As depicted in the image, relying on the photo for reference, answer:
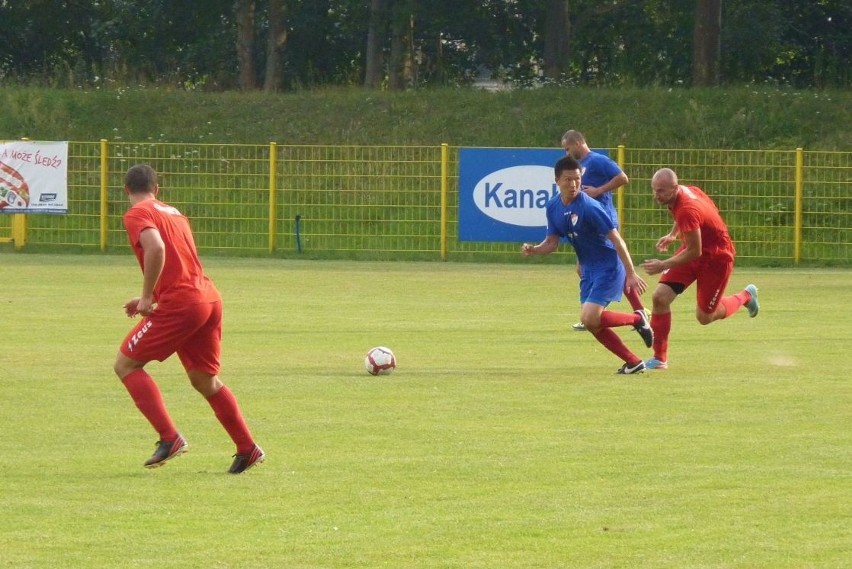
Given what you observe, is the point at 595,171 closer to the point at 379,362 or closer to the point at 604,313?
the point at 604,313

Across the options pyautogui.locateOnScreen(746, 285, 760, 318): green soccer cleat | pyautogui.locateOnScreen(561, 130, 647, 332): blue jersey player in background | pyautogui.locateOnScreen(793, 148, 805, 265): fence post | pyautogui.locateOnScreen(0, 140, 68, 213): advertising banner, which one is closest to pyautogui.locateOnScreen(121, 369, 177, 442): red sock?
pyautogui.locateOnScreen(746, 285, 760, 318): green soccer cleat

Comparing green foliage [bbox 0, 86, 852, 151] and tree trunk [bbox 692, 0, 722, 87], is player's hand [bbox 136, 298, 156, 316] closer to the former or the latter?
green foliage [bbox 0, 86, 852, 151]

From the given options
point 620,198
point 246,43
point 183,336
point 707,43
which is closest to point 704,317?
point 183,336

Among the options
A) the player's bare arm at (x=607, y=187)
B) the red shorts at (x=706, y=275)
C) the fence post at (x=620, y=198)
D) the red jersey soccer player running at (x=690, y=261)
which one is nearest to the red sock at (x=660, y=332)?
the red jersey soccer player running at (x=690, y=261)

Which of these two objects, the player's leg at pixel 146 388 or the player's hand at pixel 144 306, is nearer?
the player's hand at pixel 144 306

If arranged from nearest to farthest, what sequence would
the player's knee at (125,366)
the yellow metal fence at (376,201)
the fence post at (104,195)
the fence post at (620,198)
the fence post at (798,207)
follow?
1. the player's knee at (125,366)
2. the fence post at (798,207)
3. the fence post at (620,198)
4. the yellow metal fence at (376,201)
5. the fence post at (104,195)

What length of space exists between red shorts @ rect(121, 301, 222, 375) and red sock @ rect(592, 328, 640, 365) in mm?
4761

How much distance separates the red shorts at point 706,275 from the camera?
12.8 meters

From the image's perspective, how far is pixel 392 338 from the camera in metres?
15.1

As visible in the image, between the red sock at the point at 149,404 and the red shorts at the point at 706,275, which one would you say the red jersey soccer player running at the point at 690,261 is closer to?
the red shorts at the point at 706,275

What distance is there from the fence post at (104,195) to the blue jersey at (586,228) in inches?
639

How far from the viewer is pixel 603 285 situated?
12.5 metres

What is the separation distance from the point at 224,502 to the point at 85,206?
21.6 m

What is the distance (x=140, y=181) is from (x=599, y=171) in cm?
796
